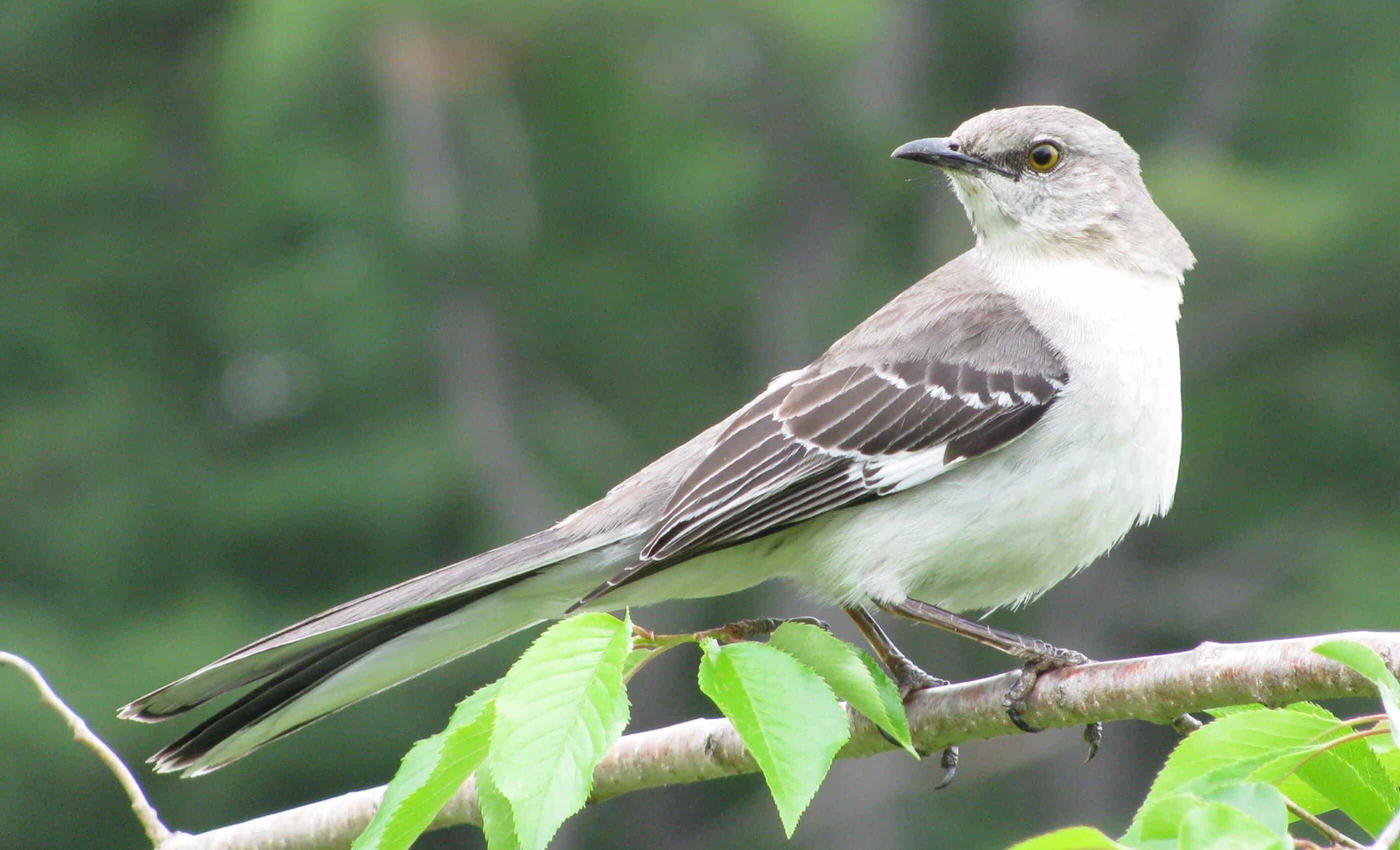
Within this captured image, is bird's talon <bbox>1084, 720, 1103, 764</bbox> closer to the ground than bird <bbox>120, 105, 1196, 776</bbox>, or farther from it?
closer to the ground

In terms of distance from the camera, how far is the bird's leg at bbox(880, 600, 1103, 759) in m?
2.88

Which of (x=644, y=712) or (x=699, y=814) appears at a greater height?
(x=644, y=712)

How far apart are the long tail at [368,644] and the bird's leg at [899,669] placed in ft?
2.05

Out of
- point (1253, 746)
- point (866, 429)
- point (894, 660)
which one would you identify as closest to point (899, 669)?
point (894, 660)

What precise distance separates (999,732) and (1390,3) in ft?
60.7

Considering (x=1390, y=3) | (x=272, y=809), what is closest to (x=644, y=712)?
(x=272, y=809)

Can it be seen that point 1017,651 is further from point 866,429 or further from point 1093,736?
point 866,429

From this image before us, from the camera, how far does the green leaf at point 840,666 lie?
2.43 metres

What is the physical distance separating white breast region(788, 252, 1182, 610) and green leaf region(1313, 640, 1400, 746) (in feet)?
5.54

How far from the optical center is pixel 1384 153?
16812mm

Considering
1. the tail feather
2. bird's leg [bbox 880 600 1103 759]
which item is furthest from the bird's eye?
the tail feather

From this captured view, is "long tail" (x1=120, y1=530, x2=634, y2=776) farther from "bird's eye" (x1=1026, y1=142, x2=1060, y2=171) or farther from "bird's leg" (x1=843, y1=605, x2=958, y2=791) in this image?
"bird's eye" (x1=1026, y1=142, x2=1060, y2=171)

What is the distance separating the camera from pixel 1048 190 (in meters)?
4.33

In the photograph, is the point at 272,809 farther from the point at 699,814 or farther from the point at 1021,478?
the point at 1021,478
